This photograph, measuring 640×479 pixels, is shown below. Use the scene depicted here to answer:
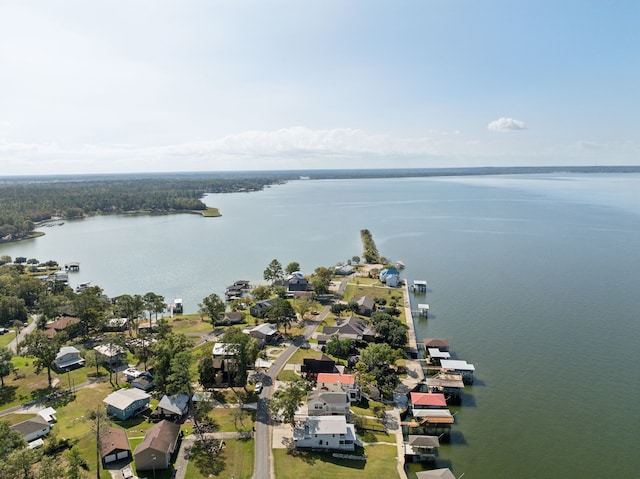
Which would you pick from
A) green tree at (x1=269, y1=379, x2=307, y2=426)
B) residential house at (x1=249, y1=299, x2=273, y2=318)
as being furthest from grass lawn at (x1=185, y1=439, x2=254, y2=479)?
residential house at (x1=249, y1=299, x2=273, y2=318)

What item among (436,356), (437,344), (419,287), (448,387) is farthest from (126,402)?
(419,287)

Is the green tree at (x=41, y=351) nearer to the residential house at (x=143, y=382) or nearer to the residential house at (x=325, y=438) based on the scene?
the residential house at (x=143, y=382)

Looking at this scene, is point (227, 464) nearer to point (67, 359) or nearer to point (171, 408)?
point (171, 408)

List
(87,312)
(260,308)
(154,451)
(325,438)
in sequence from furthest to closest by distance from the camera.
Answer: (260,308), (87,312), (325,438), (154,451)

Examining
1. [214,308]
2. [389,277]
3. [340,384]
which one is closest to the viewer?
[340,384]

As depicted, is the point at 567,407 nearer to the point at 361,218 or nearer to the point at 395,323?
the point at 395,323

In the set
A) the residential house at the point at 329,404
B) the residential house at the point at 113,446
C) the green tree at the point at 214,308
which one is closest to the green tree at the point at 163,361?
the residential house at the point at 113,446

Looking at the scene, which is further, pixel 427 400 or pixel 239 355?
pixel 239 355

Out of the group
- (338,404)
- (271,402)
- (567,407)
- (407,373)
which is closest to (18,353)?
(271,402)
